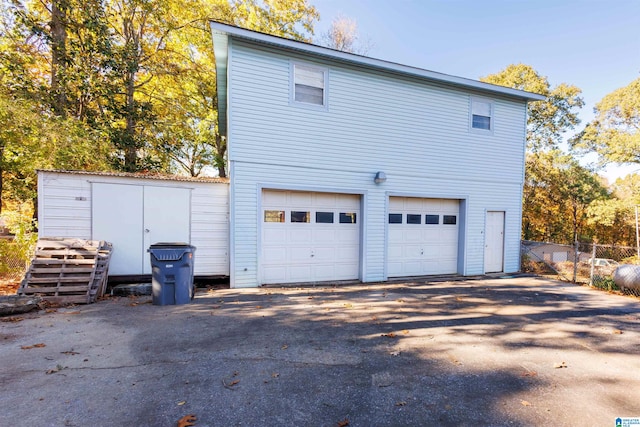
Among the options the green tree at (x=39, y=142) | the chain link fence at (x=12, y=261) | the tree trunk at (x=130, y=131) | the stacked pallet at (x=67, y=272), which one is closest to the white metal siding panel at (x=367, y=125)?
the stacked pallet at (x=67, y=272)

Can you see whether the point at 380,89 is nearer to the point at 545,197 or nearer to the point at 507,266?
the point at 507,266

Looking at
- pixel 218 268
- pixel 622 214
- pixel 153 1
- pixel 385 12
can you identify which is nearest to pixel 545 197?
pixel 622 214

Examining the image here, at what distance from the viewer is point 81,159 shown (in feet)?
31.3

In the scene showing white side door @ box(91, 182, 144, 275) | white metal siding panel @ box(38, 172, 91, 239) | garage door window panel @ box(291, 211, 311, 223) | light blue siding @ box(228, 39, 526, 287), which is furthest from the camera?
garage door window panel @ box(291, 211, 311, 223)

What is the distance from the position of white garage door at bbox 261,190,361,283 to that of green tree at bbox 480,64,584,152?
19.4 m

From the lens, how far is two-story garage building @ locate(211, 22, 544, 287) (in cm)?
671

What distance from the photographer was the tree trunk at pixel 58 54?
32.7 ft

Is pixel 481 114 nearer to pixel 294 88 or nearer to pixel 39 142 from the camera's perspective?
pixel 294 88

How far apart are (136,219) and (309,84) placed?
5309 millimetres

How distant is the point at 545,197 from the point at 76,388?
26666 millimetres

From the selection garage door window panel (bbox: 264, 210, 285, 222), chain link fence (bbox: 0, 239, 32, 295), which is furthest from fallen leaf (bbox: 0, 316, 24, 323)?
garage door window panel (bbox: 264, 210, 285, 222)

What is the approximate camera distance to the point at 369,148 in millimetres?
7699

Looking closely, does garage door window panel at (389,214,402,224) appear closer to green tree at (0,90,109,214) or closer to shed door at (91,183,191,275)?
shed door at (91,183,191,275)

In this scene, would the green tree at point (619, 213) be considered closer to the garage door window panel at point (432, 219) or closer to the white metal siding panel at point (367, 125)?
the white metal siding panel at point (367, 125)
